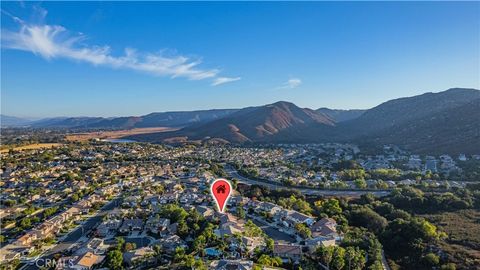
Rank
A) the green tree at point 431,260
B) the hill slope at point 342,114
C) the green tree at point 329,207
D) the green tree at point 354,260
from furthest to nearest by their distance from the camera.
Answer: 1. the hill slope at point 342,114
2. the green tree at point 329,207
3. the green tree at point 431,260
4. the green tree at point 354,260

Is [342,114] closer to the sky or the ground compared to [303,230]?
closer to the sky

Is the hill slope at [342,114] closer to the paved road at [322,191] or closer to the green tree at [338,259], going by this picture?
the paved road at [322,191]

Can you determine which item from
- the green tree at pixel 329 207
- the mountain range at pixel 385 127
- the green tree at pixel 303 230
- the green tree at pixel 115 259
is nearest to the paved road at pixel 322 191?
the green tree at pixel 329 207

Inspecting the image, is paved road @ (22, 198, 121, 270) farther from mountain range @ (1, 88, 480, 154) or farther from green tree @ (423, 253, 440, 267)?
mountain range @ (1, 88, 480, 154)

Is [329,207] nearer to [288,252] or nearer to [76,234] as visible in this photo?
[288,252]

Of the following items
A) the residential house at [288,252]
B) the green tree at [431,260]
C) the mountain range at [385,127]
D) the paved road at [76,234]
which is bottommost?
the paved road at [76,234]

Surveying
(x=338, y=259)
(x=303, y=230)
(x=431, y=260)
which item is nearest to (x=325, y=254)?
(x=338, y=259)

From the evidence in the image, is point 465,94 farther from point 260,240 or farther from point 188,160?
point 260,240

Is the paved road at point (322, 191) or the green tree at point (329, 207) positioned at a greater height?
the green tree at point (329, 207)
